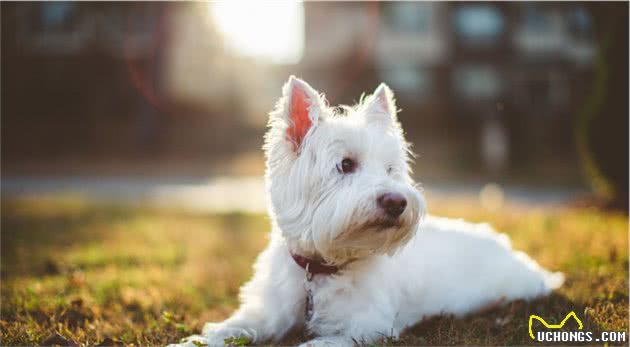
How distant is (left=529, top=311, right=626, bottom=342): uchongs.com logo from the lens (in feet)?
10.4

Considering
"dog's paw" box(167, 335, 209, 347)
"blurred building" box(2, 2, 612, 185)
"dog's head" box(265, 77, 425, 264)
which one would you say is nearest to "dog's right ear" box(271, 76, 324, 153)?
"dog's head" box(265, 77, 425, 264)

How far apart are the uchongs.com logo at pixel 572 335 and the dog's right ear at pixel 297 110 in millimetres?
1869

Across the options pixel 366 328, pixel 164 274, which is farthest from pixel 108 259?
pixel 366 328

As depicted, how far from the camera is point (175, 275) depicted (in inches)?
219

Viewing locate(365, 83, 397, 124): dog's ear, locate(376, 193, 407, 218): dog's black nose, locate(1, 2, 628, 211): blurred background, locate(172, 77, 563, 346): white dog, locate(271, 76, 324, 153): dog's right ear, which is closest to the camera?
locate(376, 193, 407, 218): dog's black nose

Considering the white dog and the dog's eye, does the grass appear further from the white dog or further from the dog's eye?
the dog's eye

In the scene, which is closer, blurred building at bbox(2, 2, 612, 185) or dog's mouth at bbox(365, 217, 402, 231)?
dog's mouth at bbox(365, 217, 402, 231)

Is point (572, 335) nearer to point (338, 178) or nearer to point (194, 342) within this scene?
point (338, 178)

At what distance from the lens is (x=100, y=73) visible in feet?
84.3

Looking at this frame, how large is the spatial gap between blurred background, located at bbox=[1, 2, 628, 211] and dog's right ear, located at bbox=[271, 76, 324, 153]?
15805 millimetres

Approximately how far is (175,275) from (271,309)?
226 centimetres

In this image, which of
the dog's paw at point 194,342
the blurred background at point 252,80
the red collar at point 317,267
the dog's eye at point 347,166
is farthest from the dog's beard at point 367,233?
the blurred background at point 252,80

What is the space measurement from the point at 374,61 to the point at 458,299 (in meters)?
23.7

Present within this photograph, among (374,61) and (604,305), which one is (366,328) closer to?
(604,305)
